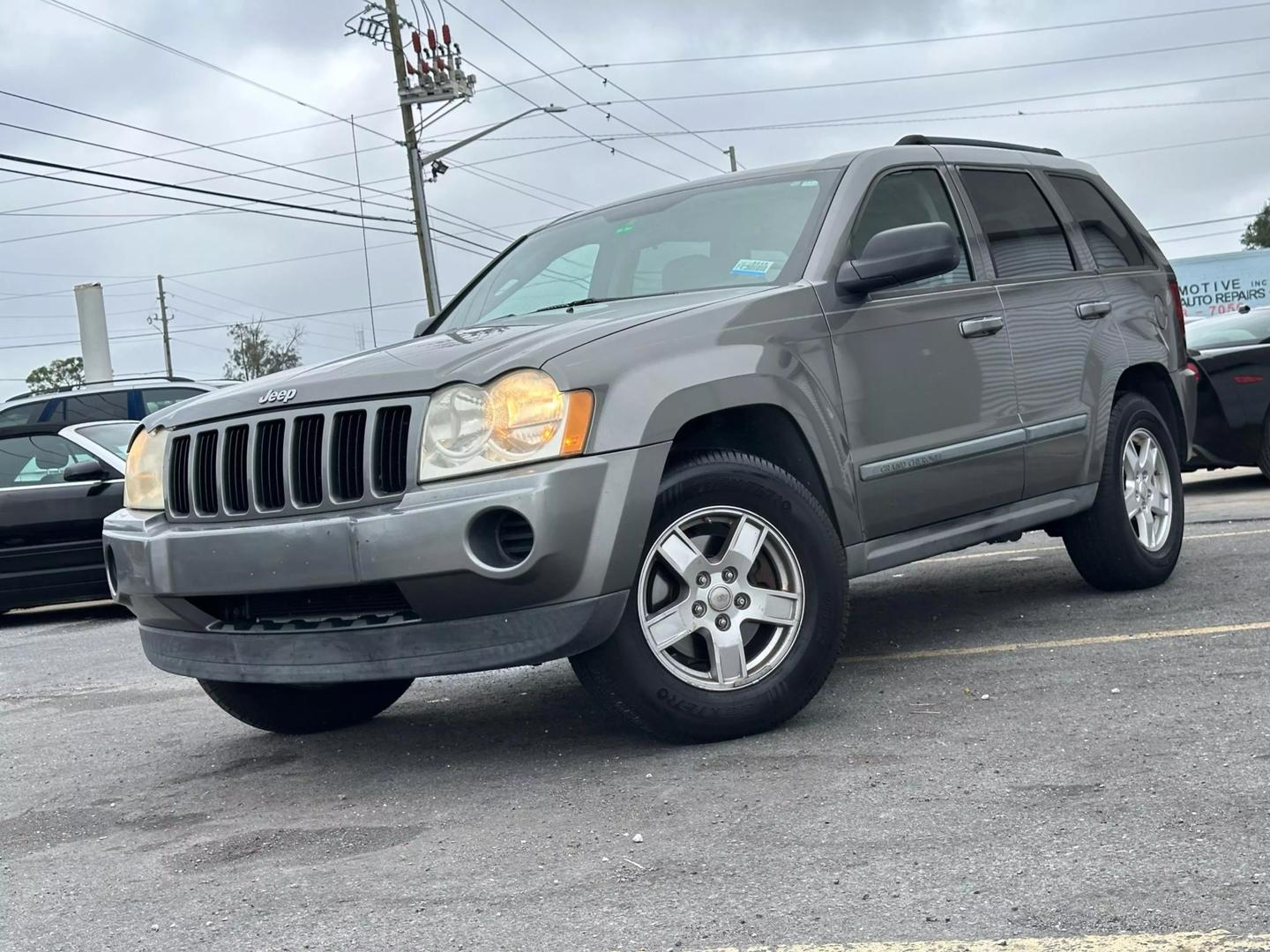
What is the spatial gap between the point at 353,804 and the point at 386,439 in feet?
3.34

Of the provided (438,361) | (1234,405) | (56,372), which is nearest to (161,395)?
(1234,405)

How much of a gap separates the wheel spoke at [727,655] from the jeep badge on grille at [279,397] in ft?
4.51

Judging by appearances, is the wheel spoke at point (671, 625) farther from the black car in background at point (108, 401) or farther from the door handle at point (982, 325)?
the black car in background at point (108, 401)

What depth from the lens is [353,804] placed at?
14.3 ft

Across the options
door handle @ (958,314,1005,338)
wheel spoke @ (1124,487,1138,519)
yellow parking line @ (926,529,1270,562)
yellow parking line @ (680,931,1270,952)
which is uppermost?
door handle @ (958,314,1005,338)

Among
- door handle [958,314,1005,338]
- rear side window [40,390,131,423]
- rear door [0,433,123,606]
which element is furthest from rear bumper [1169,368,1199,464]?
rear side window [40,390,131,423]

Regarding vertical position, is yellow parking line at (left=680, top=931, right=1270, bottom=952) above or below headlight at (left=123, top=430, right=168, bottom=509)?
below

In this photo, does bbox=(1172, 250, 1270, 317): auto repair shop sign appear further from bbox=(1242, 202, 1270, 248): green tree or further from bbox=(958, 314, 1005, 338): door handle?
bbox=(1242, 202, 1270, 248): green tree

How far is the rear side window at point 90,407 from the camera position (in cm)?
1319

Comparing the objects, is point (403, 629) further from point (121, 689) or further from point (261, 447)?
point (121, 689)

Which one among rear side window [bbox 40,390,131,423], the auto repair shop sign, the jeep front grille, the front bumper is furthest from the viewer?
the auto repair shop sign

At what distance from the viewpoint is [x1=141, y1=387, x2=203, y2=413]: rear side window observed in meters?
13.4

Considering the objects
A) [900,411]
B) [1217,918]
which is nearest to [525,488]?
[900,411]

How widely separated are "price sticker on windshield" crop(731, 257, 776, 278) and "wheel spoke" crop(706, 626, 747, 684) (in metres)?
1.33
